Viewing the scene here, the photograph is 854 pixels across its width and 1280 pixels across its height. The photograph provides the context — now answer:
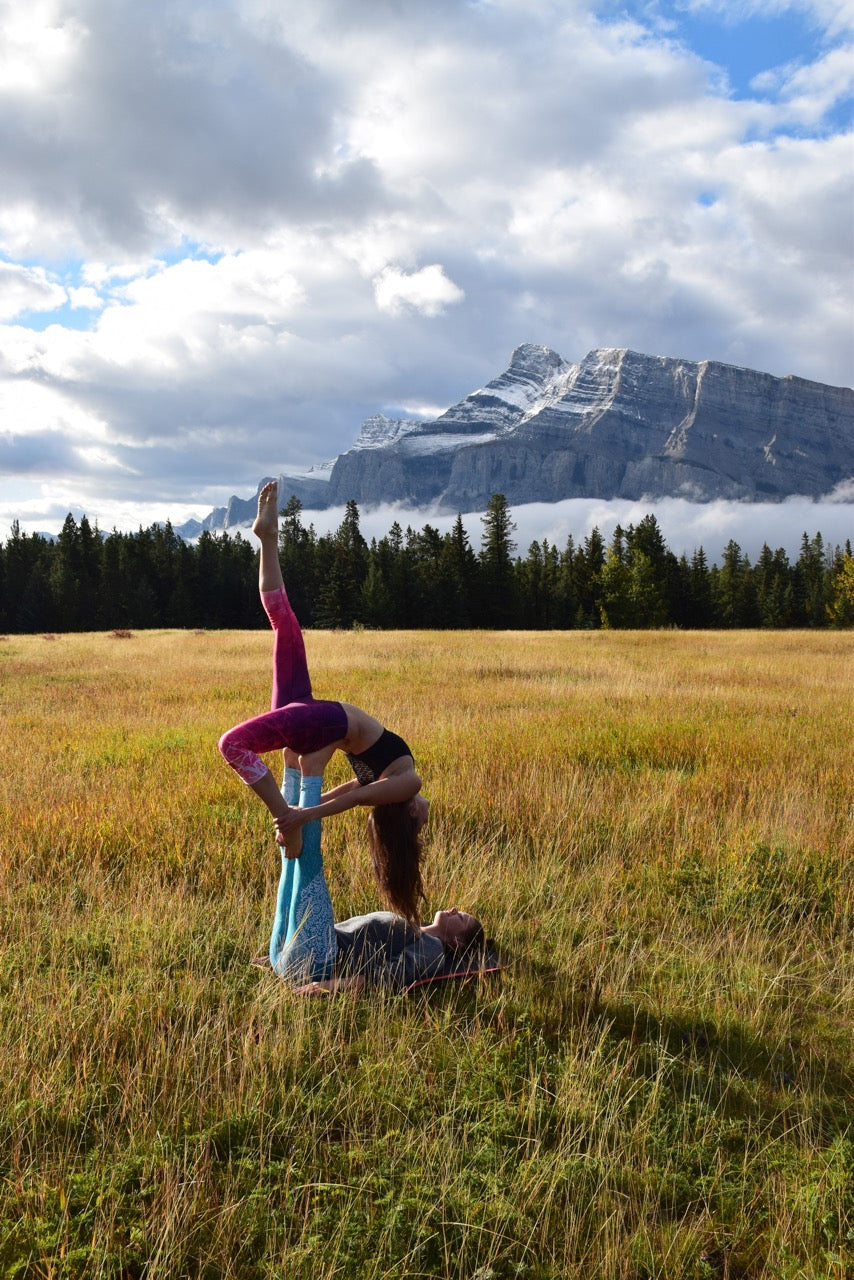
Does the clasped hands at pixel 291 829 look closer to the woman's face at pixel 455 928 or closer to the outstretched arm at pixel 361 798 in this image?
the outstretched arm at pixel 361 798

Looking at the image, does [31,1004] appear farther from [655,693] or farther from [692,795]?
[655,693]

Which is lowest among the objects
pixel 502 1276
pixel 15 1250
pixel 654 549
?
pixel 502 1276

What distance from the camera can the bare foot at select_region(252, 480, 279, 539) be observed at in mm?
3682

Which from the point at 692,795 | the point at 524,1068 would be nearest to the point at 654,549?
the point at 692,795

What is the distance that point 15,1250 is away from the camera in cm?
237

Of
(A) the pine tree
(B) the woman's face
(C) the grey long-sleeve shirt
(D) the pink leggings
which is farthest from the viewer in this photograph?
(A) the pine tree

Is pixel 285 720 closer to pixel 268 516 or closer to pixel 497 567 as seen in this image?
pixel 268 516

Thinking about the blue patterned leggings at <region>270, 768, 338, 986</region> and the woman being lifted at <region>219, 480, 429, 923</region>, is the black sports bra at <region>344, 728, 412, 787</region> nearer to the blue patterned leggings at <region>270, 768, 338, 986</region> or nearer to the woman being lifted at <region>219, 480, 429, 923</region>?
the woman being lifted at <region>219, 480, 429, 923</region>

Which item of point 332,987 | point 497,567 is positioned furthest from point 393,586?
point 332,987

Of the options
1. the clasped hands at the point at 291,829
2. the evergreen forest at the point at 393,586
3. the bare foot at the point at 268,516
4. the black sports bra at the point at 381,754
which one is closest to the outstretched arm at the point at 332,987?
the clasped hands at the point at 291,829

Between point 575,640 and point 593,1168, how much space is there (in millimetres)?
31940

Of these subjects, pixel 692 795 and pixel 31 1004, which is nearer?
pixel 31 1004

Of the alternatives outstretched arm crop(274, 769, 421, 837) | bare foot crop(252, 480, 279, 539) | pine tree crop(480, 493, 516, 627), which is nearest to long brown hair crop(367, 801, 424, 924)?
outstretched arm crop(274, 769, 421, 837)

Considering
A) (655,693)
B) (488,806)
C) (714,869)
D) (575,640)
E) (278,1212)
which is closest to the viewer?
(278,1212)
